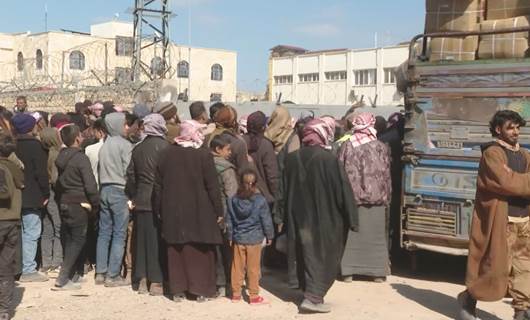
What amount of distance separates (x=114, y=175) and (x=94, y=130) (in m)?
1.02

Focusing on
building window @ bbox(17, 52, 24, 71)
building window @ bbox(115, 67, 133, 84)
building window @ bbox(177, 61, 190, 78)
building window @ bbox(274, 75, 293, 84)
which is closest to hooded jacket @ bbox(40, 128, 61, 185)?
building window @ bbox(115, 67, 133, 84)

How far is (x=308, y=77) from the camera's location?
2169 inches

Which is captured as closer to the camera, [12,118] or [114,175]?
[114,175]

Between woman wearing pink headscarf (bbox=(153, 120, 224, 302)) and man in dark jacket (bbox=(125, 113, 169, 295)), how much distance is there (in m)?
0.22

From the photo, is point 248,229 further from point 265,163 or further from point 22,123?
point 22,123

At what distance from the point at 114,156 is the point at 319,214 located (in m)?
2.14

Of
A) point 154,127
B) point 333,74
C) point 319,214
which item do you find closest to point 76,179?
point 154,127

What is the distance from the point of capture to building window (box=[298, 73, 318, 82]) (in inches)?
2136

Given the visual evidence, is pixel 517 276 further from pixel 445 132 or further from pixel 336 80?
pixel 336 80

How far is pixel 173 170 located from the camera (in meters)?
5.88

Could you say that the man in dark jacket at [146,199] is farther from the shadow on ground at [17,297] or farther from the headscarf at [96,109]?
the headscarf at [96,109]

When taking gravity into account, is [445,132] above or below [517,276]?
above

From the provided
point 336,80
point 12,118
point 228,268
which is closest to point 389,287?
point 228,268

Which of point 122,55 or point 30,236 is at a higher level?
point 122,55
